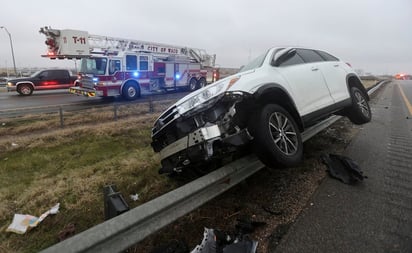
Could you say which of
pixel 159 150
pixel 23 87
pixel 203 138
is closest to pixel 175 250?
pixel 203 138

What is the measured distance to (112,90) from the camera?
1532 centimetres

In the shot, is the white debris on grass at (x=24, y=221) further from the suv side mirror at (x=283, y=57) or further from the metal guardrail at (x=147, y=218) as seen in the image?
the suv side mirror at (x=283, y=57)

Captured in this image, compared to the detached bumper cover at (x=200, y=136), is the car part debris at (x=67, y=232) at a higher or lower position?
lower

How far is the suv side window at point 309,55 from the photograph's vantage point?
517cm

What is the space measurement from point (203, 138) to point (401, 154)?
13.5 feet

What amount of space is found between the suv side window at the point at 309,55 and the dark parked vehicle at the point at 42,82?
19.3m

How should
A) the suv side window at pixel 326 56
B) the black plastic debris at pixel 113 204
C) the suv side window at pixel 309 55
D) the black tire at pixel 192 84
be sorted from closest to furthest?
the black plastic debris at pixel 113 204, the suv side window at pixel 309 55, the suv side window at pixel 326 56, the black tire at pixel 192 84

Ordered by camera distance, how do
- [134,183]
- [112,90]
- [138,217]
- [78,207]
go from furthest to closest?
[112,90] < [134,183] < [78,207] < [138,217]

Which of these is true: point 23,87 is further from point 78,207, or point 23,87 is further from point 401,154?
point 401,154

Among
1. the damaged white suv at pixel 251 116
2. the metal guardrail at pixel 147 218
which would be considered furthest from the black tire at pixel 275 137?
the metal guardrail at pixel 147 218

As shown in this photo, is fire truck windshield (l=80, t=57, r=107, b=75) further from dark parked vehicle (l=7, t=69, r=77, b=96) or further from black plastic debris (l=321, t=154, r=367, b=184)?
black plastic debris (l=321, t=154, r=367, b=184)

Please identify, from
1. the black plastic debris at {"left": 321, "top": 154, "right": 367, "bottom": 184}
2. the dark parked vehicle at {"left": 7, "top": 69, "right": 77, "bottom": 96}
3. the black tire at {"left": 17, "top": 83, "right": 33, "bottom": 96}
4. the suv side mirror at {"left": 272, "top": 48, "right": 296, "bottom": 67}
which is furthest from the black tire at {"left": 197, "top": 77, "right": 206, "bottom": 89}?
the black plastic debris at {"left": 321, "top": 154, "right": 367, "bottom": 184}

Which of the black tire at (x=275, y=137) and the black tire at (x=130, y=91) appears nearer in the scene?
the black tire at (x=275, y=137)

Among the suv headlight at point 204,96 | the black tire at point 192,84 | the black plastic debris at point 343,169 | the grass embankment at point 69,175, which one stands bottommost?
the black tire at point 192,84
